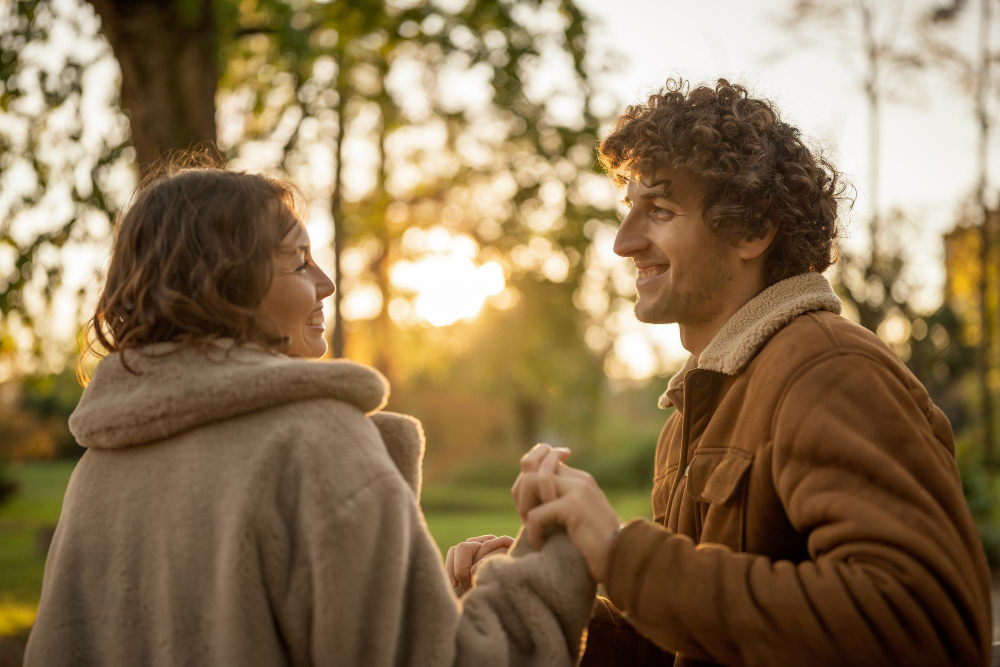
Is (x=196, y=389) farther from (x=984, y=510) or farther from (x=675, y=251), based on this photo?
(x=984, y=510)

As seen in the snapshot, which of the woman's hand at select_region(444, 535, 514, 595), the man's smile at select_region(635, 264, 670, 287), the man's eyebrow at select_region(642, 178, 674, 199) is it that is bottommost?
the woman's hand at select_region(444, 535, 514, 595)

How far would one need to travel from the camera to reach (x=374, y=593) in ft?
5.59

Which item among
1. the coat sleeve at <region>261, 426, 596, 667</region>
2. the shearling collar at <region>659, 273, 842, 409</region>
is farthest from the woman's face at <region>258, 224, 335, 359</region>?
the shearling collar at <region>659, 273, 842, 409</region>

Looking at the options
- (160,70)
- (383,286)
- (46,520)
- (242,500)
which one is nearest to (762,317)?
(242,500)

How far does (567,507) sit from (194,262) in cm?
102

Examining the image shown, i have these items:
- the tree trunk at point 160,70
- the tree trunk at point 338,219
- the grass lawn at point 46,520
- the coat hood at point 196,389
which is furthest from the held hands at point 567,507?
the tree trunk at point 338,219

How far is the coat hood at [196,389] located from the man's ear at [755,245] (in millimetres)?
1207

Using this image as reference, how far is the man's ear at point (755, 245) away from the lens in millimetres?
2506

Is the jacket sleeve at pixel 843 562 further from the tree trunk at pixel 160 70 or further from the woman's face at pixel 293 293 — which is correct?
the tree trunk at pixel 160 70

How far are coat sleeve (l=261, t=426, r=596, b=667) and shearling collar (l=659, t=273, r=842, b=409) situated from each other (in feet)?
2.91

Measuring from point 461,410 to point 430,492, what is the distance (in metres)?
8.23

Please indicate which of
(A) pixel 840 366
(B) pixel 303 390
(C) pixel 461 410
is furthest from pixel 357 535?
(C) pixel 461 410

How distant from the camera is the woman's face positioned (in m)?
1.98

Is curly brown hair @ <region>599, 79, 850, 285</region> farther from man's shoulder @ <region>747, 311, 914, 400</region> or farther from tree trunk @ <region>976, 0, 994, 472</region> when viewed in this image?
tree trunk @ <region>976, 0, 994, 472</region>
